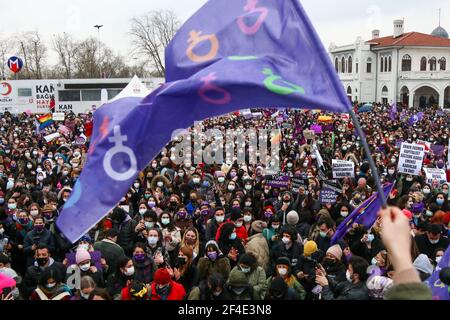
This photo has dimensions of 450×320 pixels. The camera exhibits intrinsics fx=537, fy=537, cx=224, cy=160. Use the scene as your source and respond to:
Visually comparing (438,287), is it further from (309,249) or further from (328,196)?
(328,196)

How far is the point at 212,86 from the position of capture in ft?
12.2

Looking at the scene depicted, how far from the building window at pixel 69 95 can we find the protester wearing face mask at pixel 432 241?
3345cm

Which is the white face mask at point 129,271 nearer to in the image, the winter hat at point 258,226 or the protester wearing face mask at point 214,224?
the protester wearing face mask at point 214,224

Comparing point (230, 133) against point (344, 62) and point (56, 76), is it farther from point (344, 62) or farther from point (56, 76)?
point (56, 76)

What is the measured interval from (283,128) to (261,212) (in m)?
14.4

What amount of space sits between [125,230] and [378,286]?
3.70 meters

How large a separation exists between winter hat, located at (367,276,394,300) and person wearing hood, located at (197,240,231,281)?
5.25 feet

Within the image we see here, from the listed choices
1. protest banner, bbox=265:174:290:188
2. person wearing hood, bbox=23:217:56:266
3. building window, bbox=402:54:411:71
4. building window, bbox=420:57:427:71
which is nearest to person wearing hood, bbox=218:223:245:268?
person wearing hood, bbox=23:217:56:266

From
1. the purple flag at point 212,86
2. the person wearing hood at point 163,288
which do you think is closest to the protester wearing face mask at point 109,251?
the person wearing hood at point 163,288

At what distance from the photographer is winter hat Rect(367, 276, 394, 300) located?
476 centimetres
